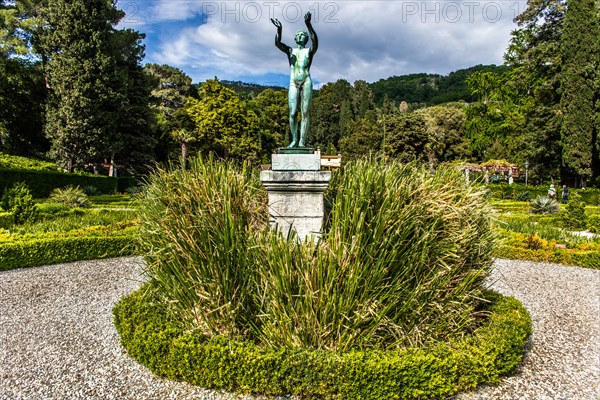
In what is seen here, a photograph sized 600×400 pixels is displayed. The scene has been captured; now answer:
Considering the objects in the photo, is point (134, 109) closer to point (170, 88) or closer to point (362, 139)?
point (170, 88)

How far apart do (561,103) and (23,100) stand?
34.5 metres

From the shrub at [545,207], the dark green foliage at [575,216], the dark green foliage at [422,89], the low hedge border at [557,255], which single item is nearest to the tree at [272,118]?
the shrub at [545,207]

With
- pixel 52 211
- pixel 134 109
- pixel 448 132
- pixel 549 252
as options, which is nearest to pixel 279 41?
pixel 549 252

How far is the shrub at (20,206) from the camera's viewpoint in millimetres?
11055

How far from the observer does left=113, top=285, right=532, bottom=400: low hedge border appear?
10.8ft

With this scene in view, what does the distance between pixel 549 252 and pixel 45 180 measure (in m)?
Answer: 21.0

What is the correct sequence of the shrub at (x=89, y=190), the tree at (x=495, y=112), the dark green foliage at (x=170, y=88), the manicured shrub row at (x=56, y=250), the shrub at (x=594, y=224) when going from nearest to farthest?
1. the manicured shrub row at (x=56, y=250)
2. the shrub at (x=594, y=224)
3. the shrub at (x=89, y=190)
4. the tree at (x=495, y=112)
5. the dark green foliage at (x=170, y=88)

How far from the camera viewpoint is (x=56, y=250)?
8664 millimetres

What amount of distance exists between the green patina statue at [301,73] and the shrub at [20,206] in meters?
9.89

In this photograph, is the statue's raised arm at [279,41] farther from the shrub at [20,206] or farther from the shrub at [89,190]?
the shrub at [89,190]

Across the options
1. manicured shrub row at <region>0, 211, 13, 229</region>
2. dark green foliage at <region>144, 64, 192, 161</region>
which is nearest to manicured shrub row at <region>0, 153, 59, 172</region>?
manicured shrub row at <region>0, 211, 13, 229</region>

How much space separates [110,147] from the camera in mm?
23922

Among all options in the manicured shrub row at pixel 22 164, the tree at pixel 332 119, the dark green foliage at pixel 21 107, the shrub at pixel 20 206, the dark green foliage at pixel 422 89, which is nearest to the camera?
the shrub at pixel 20 206

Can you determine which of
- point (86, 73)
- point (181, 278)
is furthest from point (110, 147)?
point (181, 278)
